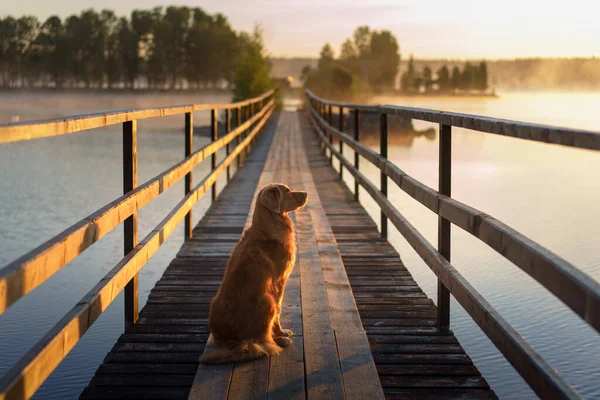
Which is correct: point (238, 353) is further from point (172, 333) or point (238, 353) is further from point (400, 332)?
point (400, 332)

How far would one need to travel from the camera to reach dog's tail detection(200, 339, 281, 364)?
3672 mm

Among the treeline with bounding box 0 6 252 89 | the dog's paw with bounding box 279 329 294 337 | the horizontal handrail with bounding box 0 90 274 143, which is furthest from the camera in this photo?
the treeline with bounding box 0 6 252 89

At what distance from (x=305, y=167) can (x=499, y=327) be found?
10.8 meters

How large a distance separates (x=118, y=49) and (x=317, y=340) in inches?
5649

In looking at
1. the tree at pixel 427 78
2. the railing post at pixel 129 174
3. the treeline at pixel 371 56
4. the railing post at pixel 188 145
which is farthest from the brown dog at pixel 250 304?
the tree at pixel 427 78

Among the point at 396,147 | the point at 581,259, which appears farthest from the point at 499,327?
the point at 396,147

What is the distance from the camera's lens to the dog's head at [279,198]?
A: 4.14 m

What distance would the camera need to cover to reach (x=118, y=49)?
5512 inches

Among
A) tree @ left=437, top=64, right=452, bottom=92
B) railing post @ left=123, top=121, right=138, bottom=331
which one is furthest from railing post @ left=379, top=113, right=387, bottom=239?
tree @ left=437, top=64, right=452, bottom=92

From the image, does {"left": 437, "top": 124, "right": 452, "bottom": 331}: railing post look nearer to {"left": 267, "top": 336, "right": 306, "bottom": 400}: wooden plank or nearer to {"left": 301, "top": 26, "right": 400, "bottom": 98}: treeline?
{"left": 267, "top": 336, "right": 306, "bottom": 400}: wooden plank

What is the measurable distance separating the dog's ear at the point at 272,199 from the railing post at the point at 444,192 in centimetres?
98

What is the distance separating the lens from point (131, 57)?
140000 millimetres

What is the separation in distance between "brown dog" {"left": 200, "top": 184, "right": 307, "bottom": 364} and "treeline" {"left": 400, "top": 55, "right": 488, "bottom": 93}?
601 feet

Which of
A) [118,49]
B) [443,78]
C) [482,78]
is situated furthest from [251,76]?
[482,78]
